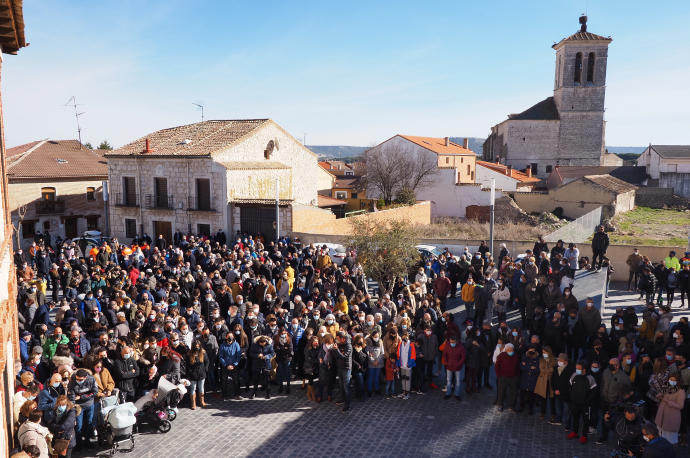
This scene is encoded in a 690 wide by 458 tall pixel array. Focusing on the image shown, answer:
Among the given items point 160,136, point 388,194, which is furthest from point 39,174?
point 388,194

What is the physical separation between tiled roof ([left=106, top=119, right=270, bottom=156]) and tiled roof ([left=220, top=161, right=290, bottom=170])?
104cm

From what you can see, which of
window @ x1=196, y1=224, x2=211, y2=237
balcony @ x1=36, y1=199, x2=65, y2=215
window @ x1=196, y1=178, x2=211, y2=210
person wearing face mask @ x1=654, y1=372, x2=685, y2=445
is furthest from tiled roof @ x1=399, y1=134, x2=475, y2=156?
person wearing face mask @ x1=654, y1=372, x2=685, y2=445

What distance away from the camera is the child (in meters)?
10.7

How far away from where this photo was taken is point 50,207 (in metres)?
A: 32.4

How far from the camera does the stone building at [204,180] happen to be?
26688mm

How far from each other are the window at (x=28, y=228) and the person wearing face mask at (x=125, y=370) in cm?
2624

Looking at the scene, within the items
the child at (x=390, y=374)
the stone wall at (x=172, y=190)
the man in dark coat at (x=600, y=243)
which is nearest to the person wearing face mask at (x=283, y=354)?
the child at (x=390, y=374)

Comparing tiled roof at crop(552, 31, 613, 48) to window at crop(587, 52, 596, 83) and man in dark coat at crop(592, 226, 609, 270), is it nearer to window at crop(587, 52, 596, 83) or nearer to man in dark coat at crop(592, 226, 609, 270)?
window at crop(587, 52, 596, 83)

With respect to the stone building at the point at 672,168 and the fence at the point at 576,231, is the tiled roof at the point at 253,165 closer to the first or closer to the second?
the fence at the point at 576,231

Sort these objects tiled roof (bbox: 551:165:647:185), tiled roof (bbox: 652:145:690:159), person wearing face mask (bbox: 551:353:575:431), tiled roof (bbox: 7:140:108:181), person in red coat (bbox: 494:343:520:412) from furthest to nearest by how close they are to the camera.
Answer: tiled roof (bbox: 652:145:690:159), tiled roof (bbox: 551:165:647:185), tiled roof (bbox: 7:140:108:181), person in red coat (bbox: 494:343:520:412), person wearing face mask (bbox: 551:353:575:431)

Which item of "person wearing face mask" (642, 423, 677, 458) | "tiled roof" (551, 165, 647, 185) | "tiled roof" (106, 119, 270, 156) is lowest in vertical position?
"person wearing face mask" (642, 423, 677, 458)

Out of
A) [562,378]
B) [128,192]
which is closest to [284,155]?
[128,192]

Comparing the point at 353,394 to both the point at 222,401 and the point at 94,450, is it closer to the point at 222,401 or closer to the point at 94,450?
the point at 222,401

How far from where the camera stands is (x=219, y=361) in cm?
1072
